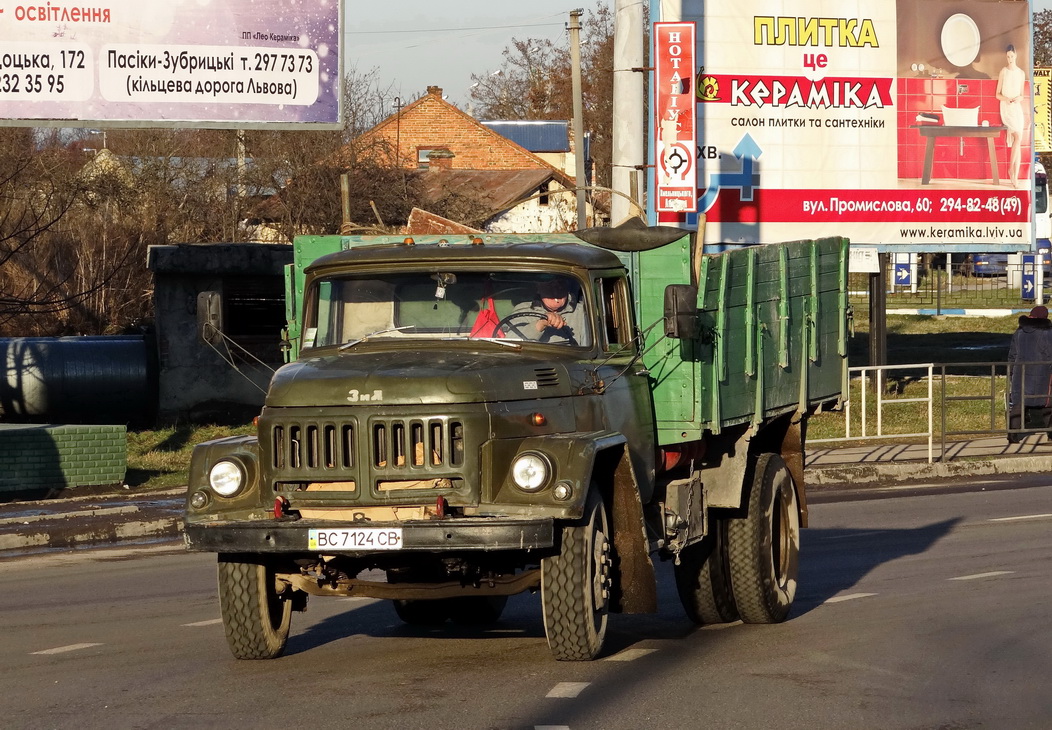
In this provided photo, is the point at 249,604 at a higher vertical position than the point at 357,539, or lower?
lower

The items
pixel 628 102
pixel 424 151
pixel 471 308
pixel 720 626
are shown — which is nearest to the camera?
pixel 471 308

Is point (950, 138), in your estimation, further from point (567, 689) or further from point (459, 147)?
point (459, 147)

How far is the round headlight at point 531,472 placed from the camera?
742cm

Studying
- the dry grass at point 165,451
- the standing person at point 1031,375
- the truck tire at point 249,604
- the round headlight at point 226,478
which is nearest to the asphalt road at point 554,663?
the truck tire at point 249,604

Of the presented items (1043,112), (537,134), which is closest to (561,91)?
(537,134)

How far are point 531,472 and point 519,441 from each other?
0.61ft

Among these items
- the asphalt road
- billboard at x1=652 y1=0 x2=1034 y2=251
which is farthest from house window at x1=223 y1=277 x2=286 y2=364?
the asphalt road

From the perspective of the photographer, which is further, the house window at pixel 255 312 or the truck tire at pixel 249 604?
the house window at pixel 255 312

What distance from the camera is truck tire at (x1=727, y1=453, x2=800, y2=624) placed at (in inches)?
372

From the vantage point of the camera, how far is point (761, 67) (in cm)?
2483

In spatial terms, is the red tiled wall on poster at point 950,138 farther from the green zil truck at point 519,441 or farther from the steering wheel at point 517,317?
the steering wheel at point 517,317

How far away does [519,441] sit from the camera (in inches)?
297

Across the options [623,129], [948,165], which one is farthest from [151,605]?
[948,165]

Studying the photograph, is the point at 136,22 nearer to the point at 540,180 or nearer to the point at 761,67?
the point at 761,67
